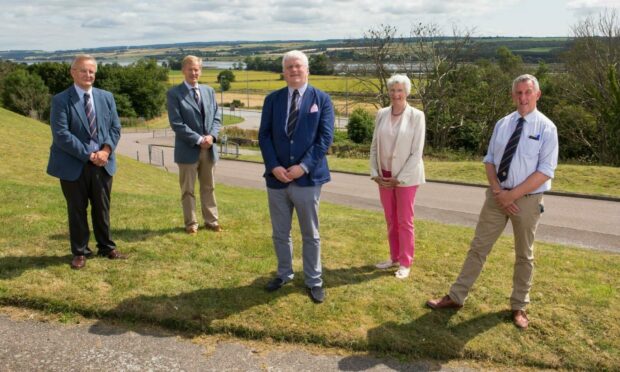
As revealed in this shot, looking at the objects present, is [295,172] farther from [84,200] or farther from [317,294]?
[84,200]

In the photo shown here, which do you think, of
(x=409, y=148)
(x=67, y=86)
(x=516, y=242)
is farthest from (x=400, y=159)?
(x=67, y=86)

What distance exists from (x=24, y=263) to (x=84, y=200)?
0.97 metres

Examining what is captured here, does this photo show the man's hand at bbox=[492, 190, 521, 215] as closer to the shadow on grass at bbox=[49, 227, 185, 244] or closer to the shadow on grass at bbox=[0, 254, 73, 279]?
the shadow on grass at bbox=[49, 227, 185, 244]

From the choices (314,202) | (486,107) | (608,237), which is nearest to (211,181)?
(314,202)

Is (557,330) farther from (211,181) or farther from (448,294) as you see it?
(211,181)

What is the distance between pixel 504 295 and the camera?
5113 mm

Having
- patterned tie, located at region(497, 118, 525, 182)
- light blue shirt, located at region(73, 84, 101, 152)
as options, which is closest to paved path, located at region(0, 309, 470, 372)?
patterned tie, located at region(497, 118, 525, 182)

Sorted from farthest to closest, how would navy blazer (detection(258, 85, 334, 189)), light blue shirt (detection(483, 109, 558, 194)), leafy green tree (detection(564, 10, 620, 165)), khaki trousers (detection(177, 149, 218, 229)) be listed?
leafy green tree (detection(564, 10, 620, 165)) → khaki trousers (detection(177, 149, 218, 229)) → navy blazer (detection(258, 85, 334, 189)) → light blue shirt (detection(483, 109, 558, 194))

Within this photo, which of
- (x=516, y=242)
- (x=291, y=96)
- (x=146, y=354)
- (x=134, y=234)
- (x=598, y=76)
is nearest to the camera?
(x=146, y=354)

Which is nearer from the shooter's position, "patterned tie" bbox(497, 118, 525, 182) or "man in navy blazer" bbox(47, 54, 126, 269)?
"patterned tie" bbox(497, 118, 525, 182)

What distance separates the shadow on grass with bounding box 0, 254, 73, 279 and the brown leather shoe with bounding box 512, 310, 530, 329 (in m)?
4.60

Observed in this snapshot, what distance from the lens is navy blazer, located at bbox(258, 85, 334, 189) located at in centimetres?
461

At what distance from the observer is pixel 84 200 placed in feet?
17.5

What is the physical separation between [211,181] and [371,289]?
270cm
